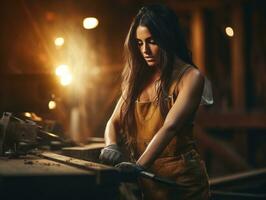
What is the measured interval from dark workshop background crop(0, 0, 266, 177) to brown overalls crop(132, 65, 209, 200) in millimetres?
5064

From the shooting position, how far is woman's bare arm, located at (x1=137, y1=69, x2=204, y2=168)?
168 inches

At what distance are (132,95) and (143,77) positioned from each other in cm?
19

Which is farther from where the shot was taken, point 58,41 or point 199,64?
→ point 199,64

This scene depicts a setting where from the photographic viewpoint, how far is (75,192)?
383 cm

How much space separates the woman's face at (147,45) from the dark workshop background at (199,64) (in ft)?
16.3

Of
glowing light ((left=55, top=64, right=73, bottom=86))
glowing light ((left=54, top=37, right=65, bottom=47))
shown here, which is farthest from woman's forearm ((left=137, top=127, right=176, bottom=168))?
glowing light ((left=54, top=37, right=65, bottom=47))

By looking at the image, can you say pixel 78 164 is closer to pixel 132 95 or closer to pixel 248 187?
pixel 132 95

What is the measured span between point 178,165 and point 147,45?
38.4 inches

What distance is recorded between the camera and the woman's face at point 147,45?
15.0ft

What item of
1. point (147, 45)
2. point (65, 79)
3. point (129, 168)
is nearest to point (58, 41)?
point (65, 79)

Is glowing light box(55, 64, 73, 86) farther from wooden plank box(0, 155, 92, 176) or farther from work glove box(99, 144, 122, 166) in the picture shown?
work glove box(99, 144, 122, 166)

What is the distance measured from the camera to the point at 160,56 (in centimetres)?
463

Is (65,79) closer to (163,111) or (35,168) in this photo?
(163,111)

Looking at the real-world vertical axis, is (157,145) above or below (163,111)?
below
